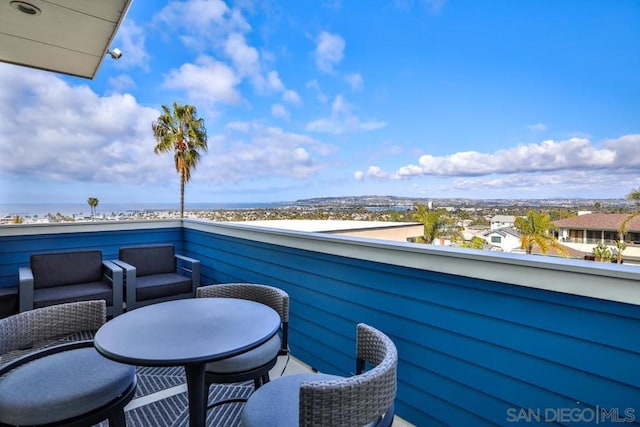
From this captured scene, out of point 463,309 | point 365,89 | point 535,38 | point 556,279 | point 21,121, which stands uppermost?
point 365,89

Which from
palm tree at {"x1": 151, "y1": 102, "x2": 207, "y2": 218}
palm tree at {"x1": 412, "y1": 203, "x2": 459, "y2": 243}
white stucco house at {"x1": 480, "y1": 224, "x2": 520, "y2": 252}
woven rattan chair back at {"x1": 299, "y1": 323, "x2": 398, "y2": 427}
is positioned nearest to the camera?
woven rattan chair back at {"x1": 299, "y1": 323, "x2": 398, "y2": 427}

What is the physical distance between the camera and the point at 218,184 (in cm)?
1074

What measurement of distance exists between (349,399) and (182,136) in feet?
32.4

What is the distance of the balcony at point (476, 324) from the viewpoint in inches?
49.8

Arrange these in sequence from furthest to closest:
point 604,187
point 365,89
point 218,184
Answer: point 365,89
point 218,184
point 604,187

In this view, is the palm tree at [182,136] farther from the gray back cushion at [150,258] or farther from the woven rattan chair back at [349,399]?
the woven rattan chair back at [349,399]

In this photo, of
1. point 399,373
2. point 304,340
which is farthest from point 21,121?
point 399,373

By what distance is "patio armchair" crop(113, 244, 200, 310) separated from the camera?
340cm

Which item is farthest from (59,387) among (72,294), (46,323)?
(72,294)

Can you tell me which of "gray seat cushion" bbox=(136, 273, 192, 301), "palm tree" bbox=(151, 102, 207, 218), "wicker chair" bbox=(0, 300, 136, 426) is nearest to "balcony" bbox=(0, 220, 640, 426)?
"wicker chair" bbox=(0, 300, 136, 426)

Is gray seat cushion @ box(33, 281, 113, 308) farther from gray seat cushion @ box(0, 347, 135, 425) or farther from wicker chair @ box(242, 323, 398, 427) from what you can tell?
wicker chair @ box(242, 323, 398, 427)

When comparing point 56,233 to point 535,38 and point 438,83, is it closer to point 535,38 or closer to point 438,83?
point 535,38

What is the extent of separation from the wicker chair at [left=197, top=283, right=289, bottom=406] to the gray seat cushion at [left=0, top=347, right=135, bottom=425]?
0.41m

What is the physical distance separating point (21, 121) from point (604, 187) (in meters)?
8.91
